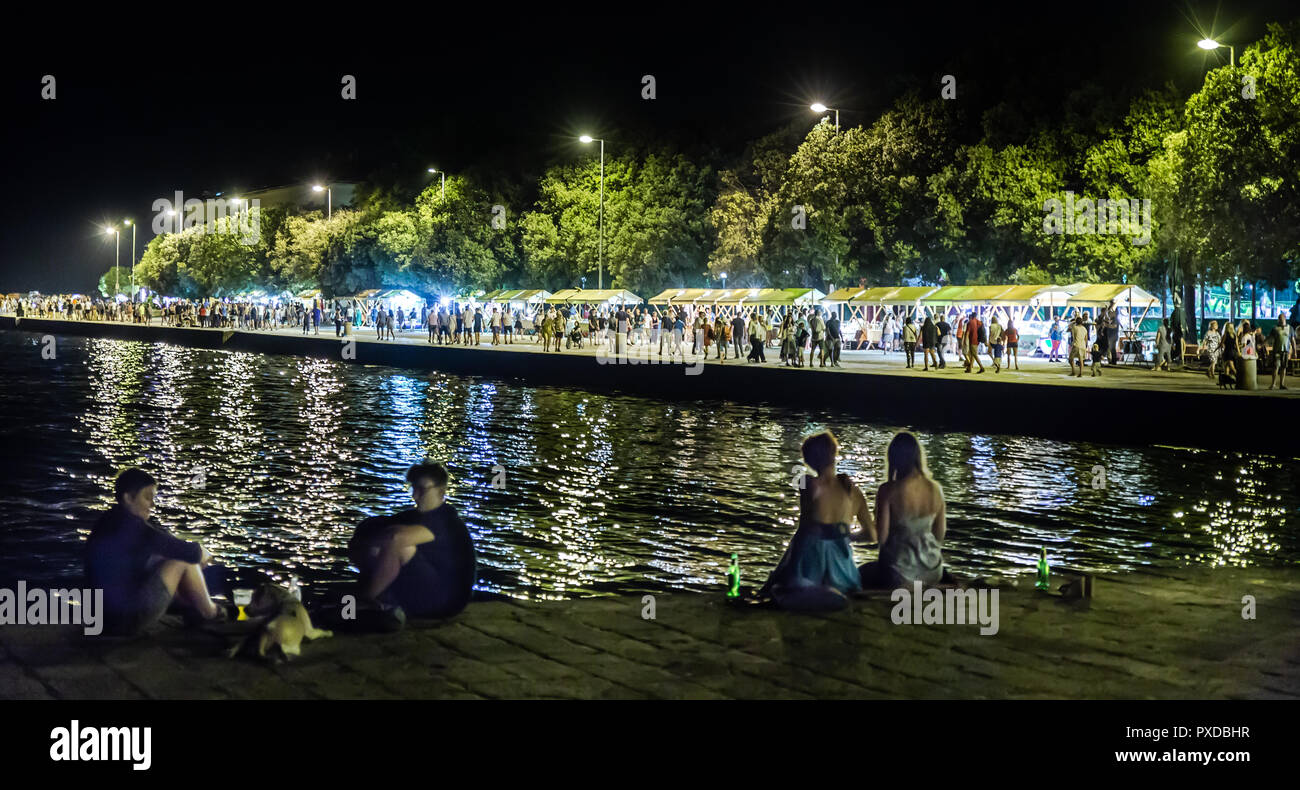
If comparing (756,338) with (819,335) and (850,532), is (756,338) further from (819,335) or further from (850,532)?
(850,532)

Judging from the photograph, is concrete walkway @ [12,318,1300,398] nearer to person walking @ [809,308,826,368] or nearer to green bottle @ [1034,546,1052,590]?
person walking @ [809,308,826,368]

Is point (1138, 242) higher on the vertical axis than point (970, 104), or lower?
lower

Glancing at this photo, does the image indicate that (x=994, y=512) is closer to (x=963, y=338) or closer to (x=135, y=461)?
(x=135, y=461)

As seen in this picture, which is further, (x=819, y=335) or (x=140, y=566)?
(x=819, y=335)

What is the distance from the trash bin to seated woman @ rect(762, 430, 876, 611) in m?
21.7

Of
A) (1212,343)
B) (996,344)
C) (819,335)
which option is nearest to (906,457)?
(996,344)

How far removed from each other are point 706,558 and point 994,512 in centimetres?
396

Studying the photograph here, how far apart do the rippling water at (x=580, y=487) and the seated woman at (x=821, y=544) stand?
65.7 inches

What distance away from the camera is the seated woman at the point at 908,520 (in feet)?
25.7

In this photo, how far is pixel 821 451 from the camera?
777cm

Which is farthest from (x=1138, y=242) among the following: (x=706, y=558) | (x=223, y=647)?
(x=223, y=647)

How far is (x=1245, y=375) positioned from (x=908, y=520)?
2169 centimetres

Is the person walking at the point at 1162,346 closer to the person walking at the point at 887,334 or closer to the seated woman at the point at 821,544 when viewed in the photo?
the person walking at the point at 887,334
